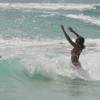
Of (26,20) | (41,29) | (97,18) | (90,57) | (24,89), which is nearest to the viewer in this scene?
(24,89)

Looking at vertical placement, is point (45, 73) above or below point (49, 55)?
above

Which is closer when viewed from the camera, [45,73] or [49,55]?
[45,73]

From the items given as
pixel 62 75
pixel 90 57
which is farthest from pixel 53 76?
pixel 90 57

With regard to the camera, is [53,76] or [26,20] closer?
[53,76]

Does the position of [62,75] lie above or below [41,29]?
above

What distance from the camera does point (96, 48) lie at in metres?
24.5

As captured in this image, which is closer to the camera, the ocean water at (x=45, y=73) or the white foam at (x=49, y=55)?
the ocean water at (x=45, y=73)

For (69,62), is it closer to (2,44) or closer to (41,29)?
(2,44)

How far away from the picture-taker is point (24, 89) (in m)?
14.3

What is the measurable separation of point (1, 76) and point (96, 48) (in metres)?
9.00

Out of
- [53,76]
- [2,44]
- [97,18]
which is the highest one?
[53,76]

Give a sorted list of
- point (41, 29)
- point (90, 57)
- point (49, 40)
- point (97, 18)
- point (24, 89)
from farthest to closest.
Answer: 1. point (97, 18)
2. point (41, 29)
3. point (49, 40)
4. point (90, 57)
5. point (24, 89)

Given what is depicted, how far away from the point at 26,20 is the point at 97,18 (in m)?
7.07

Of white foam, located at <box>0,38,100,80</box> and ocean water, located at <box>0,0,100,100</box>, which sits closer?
ocean water, located at <box>0,0,100,100</box>
